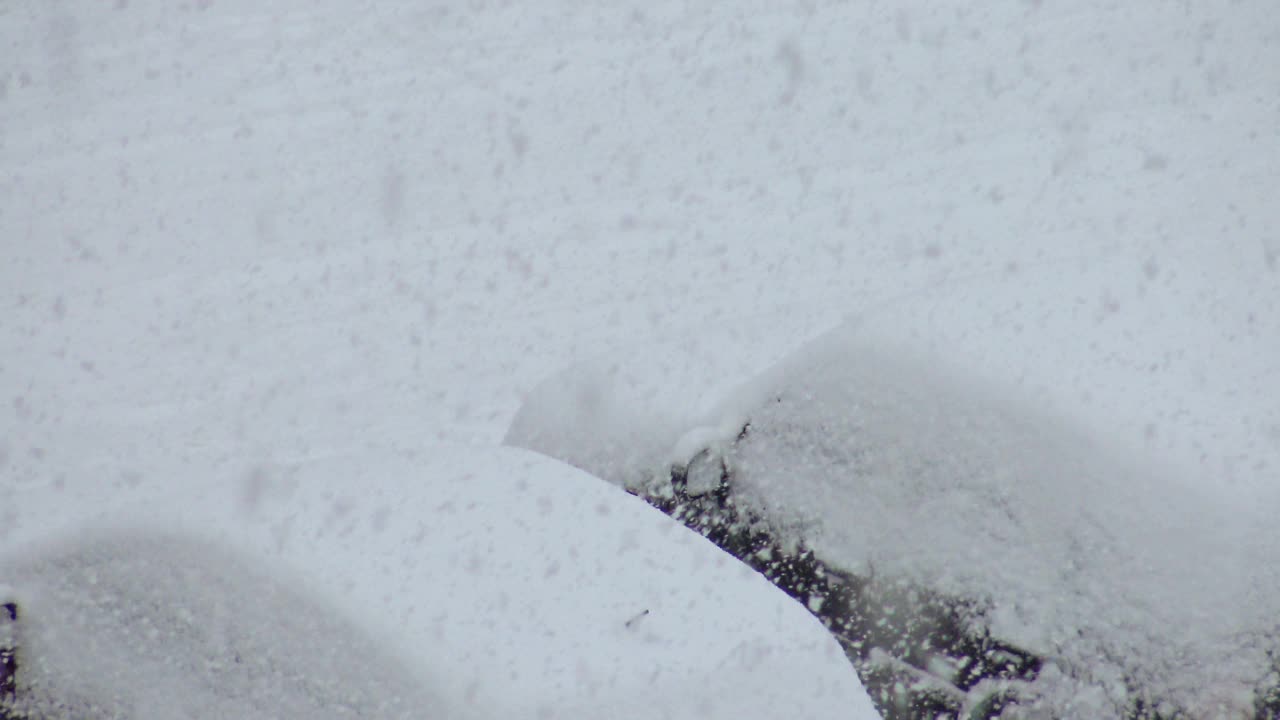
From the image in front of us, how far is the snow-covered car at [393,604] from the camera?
99 cm

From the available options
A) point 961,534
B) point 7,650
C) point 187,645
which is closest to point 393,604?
point 187,645

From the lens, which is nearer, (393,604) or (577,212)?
(393,604)

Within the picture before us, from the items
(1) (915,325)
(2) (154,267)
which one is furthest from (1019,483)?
(2) (154,267)

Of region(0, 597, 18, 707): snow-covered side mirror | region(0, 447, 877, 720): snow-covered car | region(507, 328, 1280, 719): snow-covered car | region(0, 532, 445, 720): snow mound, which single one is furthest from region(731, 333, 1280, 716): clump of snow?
region(0, 597, 18, 707): snow-covered side mirror

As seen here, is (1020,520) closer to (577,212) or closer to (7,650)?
(577,212)

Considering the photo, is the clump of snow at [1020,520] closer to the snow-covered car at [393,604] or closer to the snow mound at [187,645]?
the snow-covered car at [393,604]

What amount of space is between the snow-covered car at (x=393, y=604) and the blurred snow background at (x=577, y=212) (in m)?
0.05

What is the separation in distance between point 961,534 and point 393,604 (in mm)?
700

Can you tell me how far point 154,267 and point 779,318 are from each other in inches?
34.1

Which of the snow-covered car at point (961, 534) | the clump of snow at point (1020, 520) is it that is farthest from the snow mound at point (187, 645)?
the clump of snow at point (1020, 520)

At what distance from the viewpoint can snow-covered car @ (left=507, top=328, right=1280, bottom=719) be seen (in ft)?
3.26

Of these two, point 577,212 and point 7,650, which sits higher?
point 577,212

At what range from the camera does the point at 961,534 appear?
40.7 inches

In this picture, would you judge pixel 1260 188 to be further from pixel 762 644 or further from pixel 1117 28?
pixel 762 644
